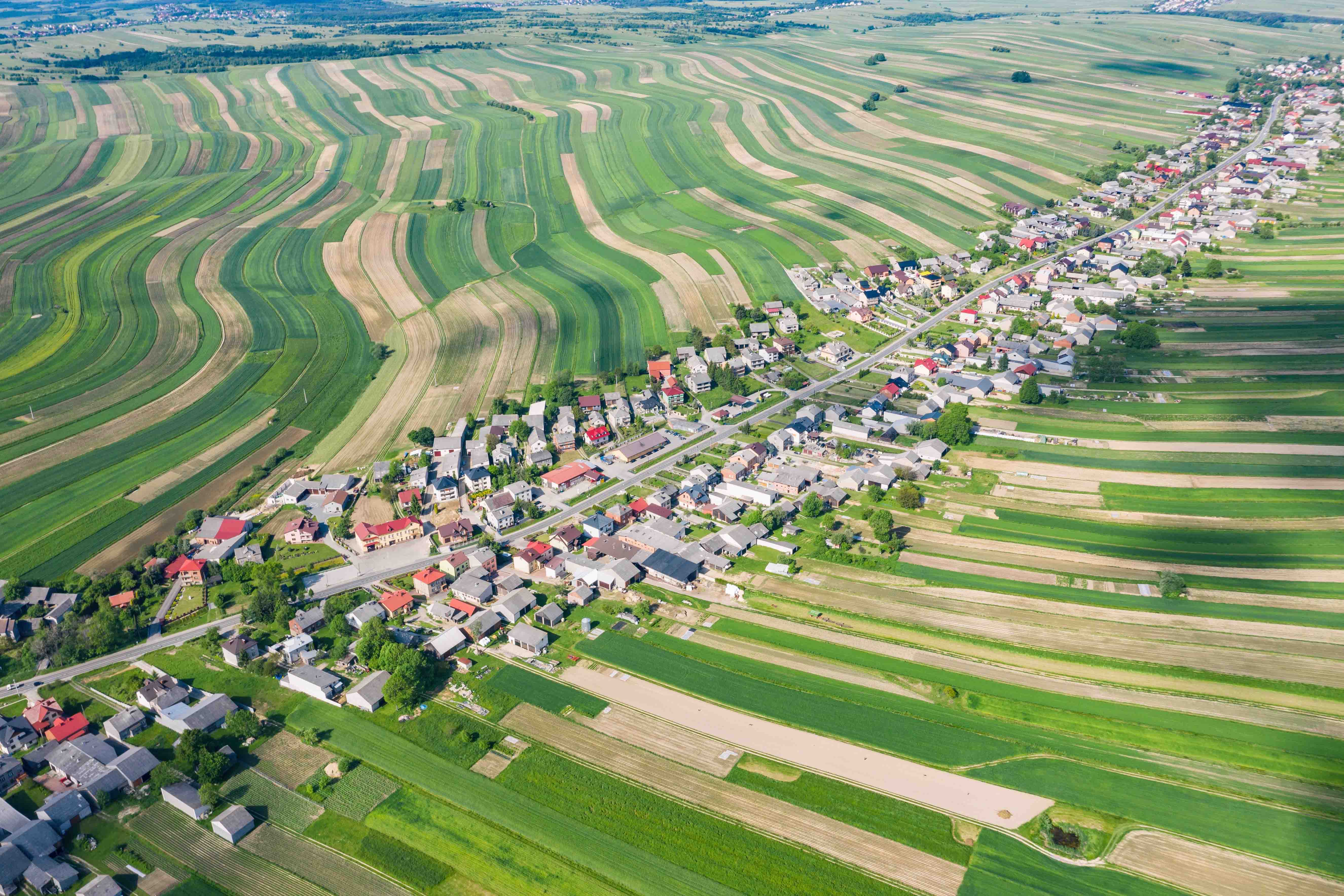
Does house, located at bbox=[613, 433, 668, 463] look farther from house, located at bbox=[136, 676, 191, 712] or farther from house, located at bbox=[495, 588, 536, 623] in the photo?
house, located at bbox=[136, 676, 191, 712]

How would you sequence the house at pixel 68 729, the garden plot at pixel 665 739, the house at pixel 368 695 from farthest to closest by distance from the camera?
the house at pixel 368 695, the house at pixel 68 729, the garden plot at pixel 665 739

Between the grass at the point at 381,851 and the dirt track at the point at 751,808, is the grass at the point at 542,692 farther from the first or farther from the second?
the grass at the point at 381,851

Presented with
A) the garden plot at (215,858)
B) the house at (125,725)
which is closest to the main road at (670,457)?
the house at (125,725)

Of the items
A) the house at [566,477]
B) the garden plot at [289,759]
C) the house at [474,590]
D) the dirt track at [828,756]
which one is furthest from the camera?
the house at [566,477]

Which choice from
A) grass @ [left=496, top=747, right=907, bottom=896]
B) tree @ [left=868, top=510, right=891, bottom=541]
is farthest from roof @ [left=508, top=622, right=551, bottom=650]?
tree @ [left=868, top=510, right=891, bottom=541]

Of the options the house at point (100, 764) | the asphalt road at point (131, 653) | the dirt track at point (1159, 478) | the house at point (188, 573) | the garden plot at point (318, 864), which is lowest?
the garden plot at point (318, 864)

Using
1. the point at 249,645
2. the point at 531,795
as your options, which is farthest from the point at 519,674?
the point at 249,645

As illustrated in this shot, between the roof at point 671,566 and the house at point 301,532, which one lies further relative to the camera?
the house at point 301,532

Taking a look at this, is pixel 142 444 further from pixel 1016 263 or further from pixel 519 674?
pixel 1016 263
